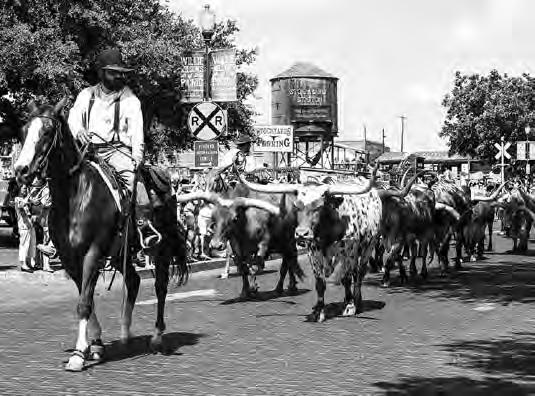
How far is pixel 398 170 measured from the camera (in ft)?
72.2

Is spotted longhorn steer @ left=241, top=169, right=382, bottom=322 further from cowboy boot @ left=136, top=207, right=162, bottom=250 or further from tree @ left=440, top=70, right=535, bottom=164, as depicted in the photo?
tree @ left=440, top=70, right=535, bottom=164

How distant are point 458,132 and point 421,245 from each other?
57.6 metres

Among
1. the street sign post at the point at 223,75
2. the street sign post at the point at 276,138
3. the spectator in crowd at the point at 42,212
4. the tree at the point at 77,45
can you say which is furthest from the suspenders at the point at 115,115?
the street sign post at the point at 276,138

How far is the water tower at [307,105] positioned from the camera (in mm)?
65875

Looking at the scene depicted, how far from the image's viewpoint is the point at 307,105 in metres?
68.2

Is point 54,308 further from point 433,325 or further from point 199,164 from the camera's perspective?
point 199,164

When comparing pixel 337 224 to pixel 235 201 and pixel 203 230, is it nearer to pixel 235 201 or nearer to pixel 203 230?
pixel 235 201

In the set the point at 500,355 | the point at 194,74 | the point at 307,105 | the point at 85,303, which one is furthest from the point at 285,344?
the point at 307,105

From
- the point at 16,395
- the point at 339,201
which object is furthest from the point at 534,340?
the point at 16,395

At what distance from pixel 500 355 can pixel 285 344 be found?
2.28 metres

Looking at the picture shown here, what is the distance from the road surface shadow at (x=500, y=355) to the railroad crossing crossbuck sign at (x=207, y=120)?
9.46 m

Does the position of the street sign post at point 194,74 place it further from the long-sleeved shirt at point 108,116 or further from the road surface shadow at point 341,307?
the long-sleeved shirt at point 108,116

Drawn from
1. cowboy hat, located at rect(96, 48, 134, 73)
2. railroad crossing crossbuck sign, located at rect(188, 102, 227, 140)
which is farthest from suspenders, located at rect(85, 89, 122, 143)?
railroad crossing crossbuck sign, located at rect(188, 102, 227, 140)

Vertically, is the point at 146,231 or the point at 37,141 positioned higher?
the point at 37,141
